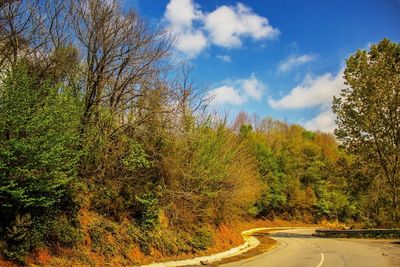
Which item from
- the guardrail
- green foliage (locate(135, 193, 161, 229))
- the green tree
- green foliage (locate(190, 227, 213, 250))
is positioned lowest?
the guardrail

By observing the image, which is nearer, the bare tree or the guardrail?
the bare tree

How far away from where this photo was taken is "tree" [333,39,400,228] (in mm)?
34500

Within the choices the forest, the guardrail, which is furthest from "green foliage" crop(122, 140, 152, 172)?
the guardrail

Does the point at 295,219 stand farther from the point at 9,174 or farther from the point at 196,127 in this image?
the point at 9,174

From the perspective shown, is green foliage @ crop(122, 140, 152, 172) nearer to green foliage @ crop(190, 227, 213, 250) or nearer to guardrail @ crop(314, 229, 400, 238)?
green foliage @ crop(190, 227, 213, 250)

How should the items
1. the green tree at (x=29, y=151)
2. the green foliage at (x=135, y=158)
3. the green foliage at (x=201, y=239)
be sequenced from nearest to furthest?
the green tree at (x=29, y=151), the green foliage at (x=135, y=158), the green foliage at (x=201, y=239)

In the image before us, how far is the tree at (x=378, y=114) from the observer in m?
34.5

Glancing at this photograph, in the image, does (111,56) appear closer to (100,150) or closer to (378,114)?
(100,150)

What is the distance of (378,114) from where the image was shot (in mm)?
Answer: 35188

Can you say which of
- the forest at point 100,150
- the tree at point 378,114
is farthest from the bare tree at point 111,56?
the tree at point 378,114

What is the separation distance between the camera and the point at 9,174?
1252cm

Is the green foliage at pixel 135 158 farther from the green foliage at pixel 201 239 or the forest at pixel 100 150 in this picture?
the green foliage at pixel 201 239

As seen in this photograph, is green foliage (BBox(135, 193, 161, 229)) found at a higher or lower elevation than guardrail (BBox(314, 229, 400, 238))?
higher

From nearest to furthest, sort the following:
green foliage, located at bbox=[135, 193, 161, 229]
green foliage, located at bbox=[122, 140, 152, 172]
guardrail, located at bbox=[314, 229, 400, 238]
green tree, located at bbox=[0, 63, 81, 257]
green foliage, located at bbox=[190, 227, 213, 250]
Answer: green tree, located at bbox=[0, 63, 81, 257] < green foliage, located at bbox=[135, 193, 161, 229] < green foliage, located at bbox=[122, 140, 152, 172] < green foliage, located at bbox=[190, 227, 213, 250] < guardrail, located at bbox=[314, 229, 400, 238]
